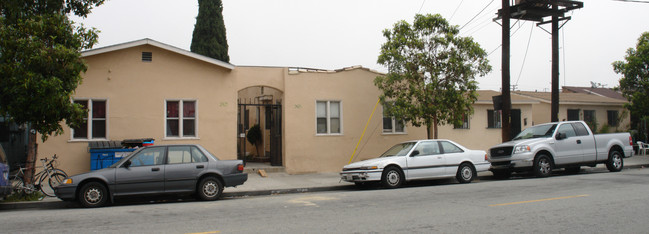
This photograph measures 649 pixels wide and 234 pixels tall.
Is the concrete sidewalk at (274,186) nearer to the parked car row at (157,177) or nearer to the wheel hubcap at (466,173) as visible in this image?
the parked car row at (157,177)

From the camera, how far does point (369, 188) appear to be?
526 inches

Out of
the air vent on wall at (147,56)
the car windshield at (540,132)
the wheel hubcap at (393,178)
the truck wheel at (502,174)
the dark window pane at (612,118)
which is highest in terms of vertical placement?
the air vent on wall at (147,56)

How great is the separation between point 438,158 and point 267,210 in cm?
626

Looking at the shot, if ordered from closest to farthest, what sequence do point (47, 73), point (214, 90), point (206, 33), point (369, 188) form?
point (47, 73) → point (369, 188) → point (214, 90) → point (206, 33)

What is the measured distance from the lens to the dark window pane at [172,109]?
51.6ft

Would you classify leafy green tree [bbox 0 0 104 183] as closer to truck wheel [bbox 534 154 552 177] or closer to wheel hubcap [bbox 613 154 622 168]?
truck wheel [bbox 534 154 552 177]

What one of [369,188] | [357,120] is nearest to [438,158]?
[369,188]

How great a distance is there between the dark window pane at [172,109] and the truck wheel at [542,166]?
11.9 meters

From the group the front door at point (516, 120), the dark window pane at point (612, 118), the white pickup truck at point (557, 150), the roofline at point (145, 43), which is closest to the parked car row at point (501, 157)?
the white pickup truck at point (557, 150)

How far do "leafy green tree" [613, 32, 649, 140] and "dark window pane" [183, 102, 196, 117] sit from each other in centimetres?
2024

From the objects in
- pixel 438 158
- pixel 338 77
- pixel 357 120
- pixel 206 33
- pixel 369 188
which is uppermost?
pixel 206 33

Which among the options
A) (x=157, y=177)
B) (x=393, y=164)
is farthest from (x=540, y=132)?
(x=157, y=177)

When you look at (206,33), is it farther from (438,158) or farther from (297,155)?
(438,158)

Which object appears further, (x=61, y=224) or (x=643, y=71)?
(x=643, y=71)
